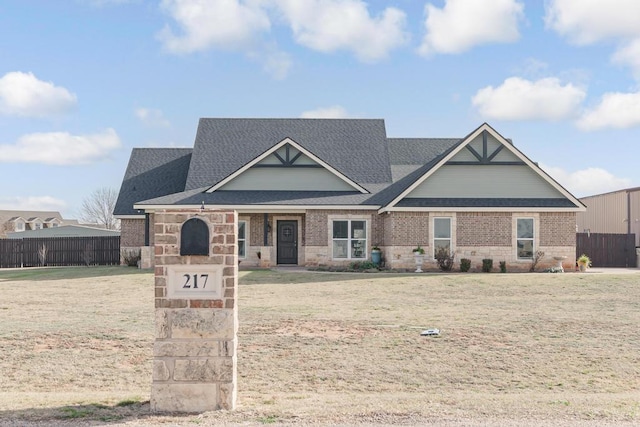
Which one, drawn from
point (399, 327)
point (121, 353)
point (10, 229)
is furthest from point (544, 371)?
point (10, 229)

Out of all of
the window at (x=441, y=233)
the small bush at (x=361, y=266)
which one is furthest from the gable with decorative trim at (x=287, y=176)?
the window at (x=441, y=233)

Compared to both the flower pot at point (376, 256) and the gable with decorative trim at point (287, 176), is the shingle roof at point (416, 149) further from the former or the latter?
the flower pot at point (376, 256)

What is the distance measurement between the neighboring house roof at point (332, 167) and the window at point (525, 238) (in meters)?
0.79

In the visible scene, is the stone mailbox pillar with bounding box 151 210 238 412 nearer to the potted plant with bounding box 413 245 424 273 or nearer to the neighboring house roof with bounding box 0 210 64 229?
the potted plant with bounding box 413 245 424 273

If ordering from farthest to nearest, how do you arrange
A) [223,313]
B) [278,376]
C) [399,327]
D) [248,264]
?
[248,264] < [399,327] < [278,376] < [223,313]

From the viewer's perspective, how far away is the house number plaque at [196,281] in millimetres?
7664

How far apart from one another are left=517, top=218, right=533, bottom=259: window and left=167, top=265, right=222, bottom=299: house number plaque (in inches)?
842

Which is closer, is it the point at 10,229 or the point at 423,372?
the point at 423,372

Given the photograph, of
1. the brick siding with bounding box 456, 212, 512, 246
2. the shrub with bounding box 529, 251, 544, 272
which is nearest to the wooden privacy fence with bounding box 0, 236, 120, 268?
the brick siding with bounding box 456, 212, 512, 246

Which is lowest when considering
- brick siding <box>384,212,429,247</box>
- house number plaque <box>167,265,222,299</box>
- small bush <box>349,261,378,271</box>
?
small bush <box>349,261,378,271</box>

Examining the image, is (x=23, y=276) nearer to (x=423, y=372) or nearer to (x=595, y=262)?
(x=423, y=372)

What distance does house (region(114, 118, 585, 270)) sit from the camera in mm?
26875

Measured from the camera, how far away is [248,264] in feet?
96.8

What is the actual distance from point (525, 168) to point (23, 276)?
21.6 meters
